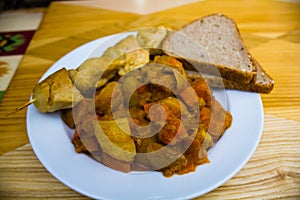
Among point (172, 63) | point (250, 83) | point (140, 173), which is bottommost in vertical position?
point (140, 173)

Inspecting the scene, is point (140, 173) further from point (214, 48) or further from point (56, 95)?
point (214, 48)

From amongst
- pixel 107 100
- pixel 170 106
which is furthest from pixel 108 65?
pixel 170 106

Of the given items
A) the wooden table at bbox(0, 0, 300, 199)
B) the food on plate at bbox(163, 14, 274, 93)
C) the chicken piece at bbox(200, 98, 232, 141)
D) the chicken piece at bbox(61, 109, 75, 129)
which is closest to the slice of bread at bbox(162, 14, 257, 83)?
the food on plate at bbox(163, 14, 274, 93)

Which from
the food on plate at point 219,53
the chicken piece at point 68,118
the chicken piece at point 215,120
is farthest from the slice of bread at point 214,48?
the chicken piece at point 68,118

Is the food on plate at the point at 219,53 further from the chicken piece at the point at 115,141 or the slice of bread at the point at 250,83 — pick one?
the chicken piece at the point at 115,141

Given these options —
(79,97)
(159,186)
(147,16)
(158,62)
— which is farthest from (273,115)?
(147,16)
